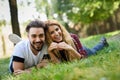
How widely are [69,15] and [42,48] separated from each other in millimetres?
30600

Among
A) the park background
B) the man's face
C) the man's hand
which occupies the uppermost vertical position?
the man's face

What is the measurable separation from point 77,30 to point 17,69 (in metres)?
34.9

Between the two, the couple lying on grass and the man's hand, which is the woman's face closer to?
the couple lying on grass

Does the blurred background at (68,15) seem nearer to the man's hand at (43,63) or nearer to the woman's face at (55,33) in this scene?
the woman's face at (55,33)

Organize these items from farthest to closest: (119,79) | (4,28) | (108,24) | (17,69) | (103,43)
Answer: (108,24) < (4,28) < (103,43) < (17,69) < (119,79)

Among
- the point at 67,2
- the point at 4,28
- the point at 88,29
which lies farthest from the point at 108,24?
the point at 4,28

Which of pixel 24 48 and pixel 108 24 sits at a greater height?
pixel 24 48

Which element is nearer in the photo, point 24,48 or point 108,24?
point 24,48

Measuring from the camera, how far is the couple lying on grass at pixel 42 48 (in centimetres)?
585

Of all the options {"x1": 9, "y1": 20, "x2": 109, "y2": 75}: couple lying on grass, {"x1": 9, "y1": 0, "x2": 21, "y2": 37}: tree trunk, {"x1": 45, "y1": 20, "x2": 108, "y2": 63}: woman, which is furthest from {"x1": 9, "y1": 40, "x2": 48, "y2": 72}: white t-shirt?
{"x1": 9, "y1": 0, "x2": 21, "y2": 37}: tree trunk

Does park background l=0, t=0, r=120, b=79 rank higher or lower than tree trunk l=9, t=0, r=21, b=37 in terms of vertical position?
lower

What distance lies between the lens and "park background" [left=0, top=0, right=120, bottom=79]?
22.7m

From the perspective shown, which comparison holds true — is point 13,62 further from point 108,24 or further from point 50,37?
point 108,24

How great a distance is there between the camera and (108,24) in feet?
130
